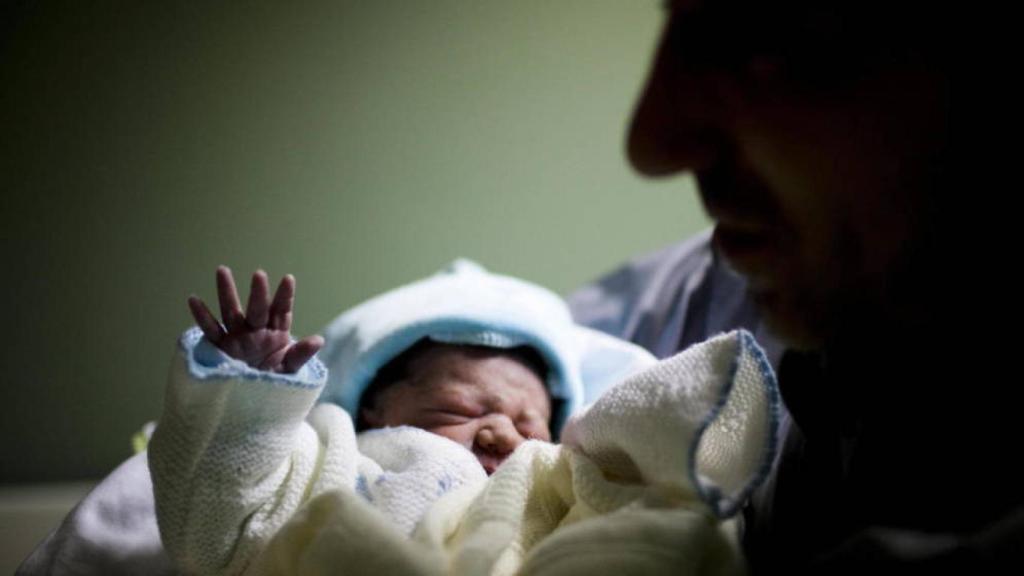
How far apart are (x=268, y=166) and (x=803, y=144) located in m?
1.02

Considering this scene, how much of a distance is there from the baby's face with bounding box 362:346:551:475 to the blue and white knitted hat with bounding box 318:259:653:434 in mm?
24

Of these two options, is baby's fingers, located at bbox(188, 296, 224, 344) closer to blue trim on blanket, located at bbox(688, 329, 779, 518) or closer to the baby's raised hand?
the baby's raised hand

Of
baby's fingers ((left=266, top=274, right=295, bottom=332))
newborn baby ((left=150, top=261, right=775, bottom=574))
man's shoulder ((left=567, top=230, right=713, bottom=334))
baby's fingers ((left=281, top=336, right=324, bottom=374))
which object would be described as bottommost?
man's shoulder ((left=567, top=230, right=713, bottom=334))

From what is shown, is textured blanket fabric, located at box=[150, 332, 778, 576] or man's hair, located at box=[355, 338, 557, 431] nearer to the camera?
textured blanket fabric, located at box=[150, 332, 778, 576]

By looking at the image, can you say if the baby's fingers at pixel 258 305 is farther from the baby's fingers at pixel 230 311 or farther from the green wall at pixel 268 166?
the green wall at pixel 268 166

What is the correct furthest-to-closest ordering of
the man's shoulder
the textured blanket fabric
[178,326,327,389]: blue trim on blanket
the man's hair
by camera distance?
1. the man's shoulder
2. the man's hair
3. [178,326,327,389]: blue trim on blanket
4. the textured blanket fabric

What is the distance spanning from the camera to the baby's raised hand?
0.71m

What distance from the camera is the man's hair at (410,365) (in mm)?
971

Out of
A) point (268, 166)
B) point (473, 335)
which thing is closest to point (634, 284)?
point (473, 335)

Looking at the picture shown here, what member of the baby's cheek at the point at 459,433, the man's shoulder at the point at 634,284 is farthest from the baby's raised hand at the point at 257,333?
the man's shoulder at the point at 634,284

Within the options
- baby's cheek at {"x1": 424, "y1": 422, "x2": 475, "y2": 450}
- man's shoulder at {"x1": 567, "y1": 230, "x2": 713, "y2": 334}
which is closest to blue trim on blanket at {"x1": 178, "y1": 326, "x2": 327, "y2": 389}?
baby's cheek at {"x1": 424, "y1": 422, "x2": 475, "y2": 450}

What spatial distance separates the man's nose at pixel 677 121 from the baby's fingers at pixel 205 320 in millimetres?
372

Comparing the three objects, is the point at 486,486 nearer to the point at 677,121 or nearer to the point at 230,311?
the point at 230,311

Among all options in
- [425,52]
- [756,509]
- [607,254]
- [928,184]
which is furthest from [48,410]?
[928,184]
